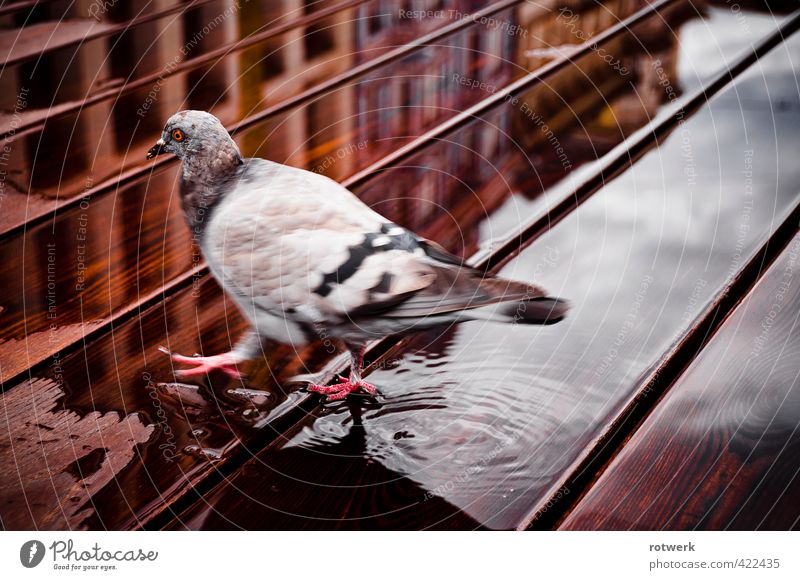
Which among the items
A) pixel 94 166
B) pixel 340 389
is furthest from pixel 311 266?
pixel 94 166

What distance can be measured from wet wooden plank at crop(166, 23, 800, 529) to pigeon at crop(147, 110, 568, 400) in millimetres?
29

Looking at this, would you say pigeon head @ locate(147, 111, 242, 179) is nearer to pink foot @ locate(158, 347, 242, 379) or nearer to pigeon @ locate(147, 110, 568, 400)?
pigeon @ locate(147, 110, 568, 400)

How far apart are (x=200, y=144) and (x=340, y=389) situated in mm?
165

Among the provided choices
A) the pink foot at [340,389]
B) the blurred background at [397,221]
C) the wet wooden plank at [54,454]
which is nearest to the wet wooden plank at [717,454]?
the blurred background at [397,221]

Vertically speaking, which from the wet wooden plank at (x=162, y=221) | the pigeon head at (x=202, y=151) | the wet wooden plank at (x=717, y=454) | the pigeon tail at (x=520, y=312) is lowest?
the wet wooden plank at (x=717, y=454)

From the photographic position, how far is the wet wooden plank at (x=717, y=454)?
0.41m

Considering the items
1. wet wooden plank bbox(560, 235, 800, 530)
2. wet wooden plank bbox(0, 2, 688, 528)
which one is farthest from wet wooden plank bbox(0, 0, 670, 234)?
wet wooden plank bbox(560, 235, 800, 530)

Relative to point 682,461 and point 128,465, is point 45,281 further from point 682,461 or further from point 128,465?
point 682,461

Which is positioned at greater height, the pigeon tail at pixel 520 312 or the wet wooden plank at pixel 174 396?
the pigeon tail at pixel 520 312

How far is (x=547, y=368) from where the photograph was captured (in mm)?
460

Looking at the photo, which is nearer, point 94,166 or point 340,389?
point 340,389

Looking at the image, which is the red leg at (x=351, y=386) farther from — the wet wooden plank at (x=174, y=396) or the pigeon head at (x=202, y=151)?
the pigeon head at (x=202, y=151)

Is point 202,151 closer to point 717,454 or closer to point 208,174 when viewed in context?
point 208,174
